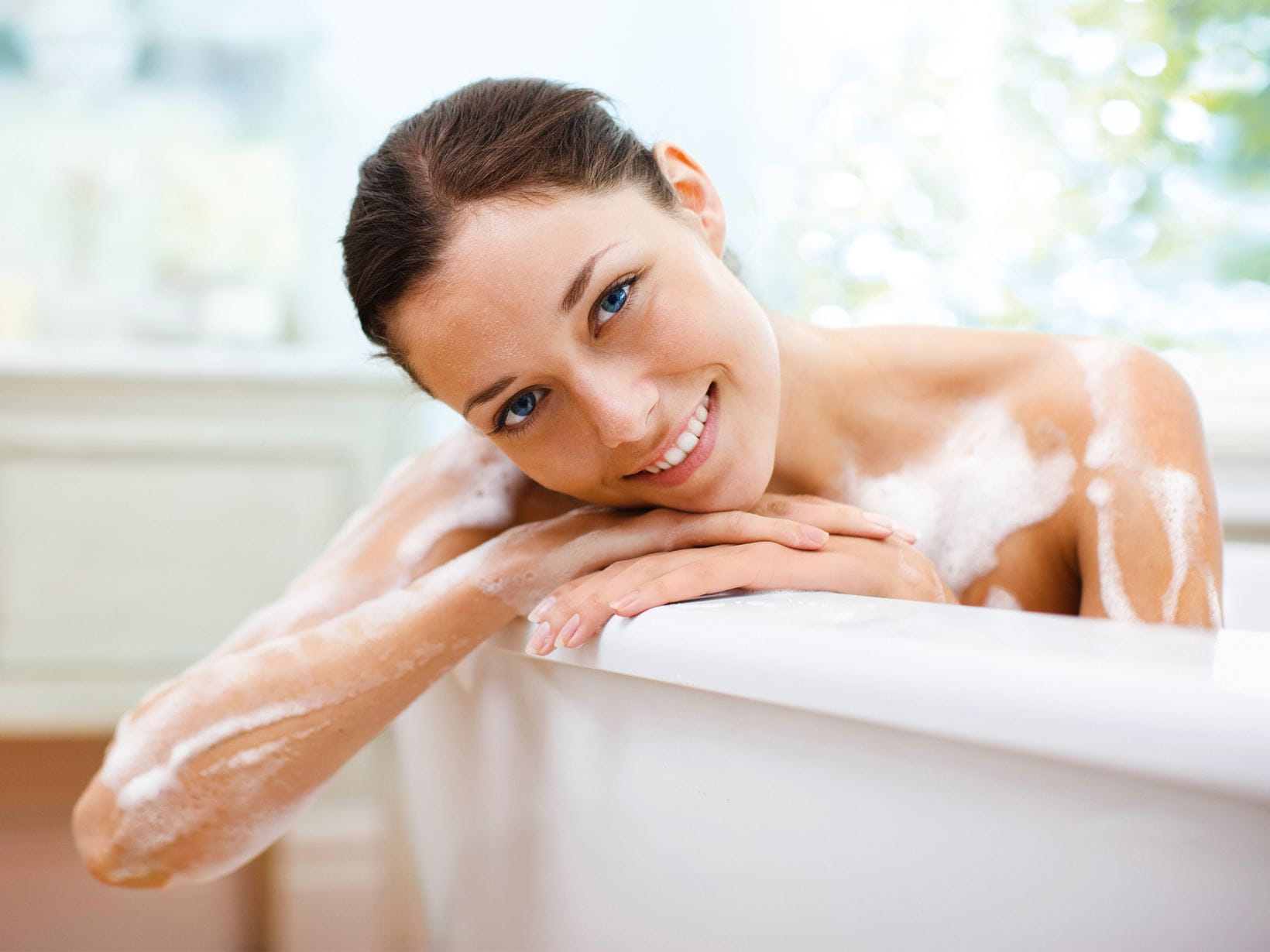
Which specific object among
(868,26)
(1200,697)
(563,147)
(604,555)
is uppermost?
(868,26)

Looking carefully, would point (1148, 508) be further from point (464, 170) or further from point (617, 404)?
point (464, 170)

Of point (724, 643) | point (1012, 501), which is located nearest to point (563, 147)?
point (724, 643)

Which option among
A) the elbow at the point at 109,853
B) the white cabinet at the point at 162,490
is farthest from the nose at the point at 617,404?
the white cabinet at the point at 162,490

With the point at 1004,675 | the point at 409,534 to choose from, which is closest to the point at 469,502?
the point at 409,534

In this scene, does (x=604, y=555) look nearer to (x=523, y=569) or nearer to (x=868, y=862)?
(x=523, y=569)

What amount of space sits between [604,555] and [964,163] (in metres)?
1.59

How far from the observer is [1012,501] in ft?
3.45

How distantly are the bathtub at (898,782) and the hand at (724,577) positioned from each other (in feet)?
0.06

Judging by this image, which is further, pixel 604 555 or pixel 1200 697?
pixel 604 555

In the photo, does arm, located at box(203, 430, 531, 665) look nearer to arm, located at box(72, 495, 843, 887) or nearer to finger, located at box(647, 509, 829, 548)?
arm, located at box(72, 495, 843, 887)

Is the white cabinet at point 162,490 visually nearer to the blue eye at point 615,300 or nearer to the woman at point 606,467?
the woman at point 606,467

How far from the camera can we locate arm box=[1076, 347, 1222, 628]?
891 mm

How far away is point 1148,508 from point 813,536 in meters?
0.33

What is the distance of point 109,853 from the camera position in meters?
0.97
